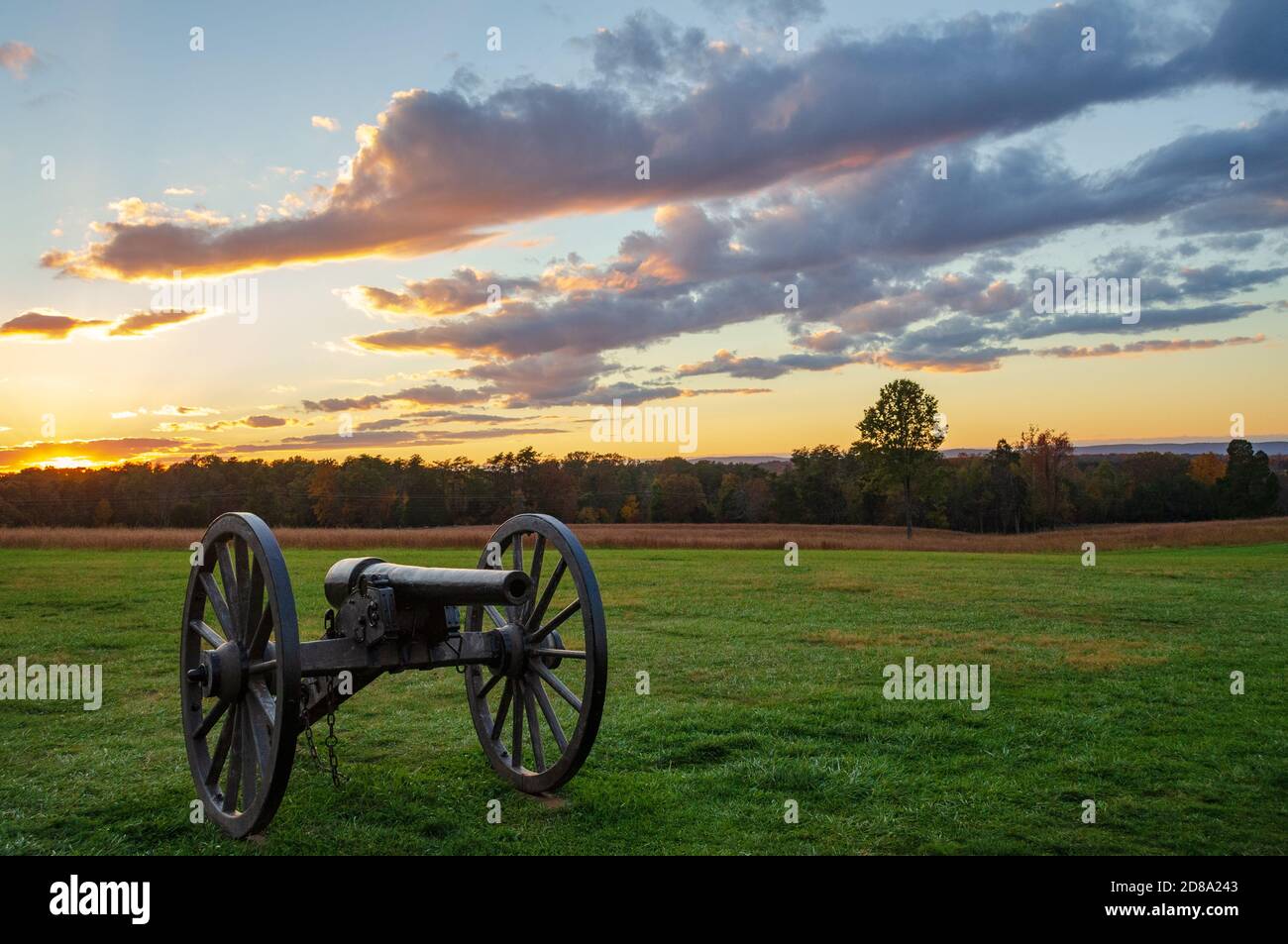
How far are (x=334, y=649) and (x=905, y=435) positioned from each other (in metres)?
58.6

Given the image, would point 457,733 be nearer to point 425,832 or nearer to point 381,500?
point 425,832

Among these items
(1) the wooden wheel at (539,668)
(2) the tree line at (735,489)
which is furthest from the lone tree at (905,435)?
(1) the wooden wheel at (539,668)

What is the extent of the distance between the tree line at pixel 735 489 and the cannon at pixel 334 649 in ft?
146

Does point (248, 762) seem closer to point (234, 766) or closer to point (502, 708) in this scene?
point (234, 766)

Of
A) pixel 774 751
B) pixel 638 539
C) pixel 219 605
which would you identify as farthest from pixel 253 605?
pixel 638 539

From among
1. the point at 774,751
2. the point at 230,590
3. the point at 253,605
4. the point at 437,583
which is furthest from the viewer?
the point at 774,751

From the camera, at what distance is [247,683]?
571cm

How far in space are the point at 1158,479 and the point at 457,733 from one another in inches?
3611

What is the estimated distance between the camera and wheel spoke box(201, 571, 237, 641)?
19.3 ft

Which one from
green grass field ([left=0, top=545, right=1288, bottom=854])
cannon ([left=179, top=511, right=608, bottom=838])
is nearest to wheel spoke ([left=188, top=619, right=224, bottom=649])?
cannon ([left=179, top=511, right=608, bottom=838])

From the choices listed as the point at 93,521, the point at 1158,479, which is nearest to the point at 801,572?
the point at 93,521
